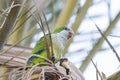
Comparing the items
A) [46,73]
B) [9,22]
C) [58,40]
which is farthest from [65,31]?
[46,73]

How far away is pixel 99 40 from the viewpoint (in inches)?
72.0

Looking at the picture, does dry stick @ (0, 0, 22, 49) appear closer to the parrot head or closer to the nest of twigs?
the nest of twigs

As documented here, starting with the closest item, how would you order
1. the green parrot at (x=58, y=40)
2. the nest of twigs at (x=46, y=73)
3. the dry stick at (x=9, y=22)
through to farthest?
the nest of twigs at (x=46, y=73) < the dry stick at (x=9, y=22) < the green parrot at (x=58, y=40)

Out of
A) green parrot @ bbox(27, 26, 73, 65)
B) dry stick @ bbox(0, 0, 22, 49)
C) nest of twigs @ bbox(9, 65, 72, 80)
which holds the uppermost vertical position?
green parrot @ bbox(27, 26, 73, 65)

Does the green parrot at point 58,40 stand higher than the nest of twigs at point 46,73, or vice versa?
the green parrot at point 58,40

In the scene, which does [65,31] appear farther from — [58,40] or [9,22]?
[9,22]

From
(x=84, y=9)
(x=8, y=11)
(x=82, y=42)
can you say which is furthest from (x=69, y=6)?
(x=8, y=11)

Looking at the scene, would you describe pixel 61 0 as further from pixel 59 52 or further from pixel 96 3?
pixel 59 52

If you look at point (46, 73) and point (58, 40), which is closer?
point (46, 73)

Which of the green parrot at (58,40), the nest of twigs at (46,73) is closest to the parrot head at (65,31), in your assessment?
the green parrot at (58,40)

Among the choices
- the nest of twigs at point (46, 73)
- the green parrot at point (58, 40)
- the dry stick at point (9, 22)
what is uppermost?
the green parrot at point (58, 40)

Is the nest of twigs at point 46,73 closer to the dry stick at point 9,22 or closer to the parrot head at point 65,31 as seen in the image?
the dry stick at point 9,22

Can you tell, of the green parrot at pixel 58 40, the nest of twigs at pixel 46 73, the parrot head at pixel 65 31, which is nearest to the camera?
the nest of twigs at pixel 46 73

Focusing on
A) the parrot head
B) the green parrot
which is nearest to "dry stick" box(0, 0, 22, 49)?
the green parrot
